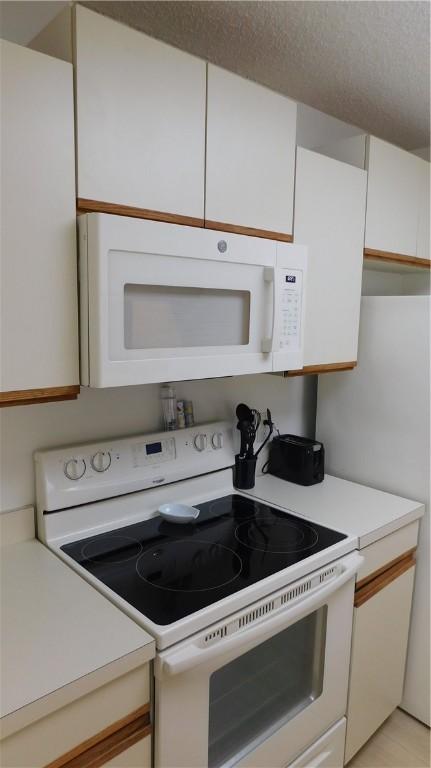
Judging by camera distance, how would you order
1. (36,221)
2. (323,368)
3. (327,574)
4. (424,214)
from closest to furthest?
1. (36,221)
2. (327,574)
3. (323,368)
4. (424,214)

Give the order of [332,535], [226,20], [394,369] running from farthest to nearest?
[394,369], [332,535], [226,20]

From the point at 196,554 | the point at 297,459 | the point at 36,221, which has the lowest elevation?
the point at 196,554

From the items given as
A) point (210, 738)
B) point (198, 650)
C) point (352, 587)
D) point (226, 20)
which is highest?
point (226, 20)

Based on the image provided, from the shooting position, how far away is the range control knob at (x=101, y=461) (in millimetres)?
1526

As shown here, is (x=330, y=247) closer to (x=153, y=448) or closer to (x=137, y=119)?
(x=137, y=119)

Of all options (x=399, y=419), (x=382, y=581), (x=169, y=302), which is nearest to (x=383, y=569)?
(x=382, y=581)

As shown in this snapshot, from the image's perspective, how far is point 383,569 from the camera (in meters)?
1.75

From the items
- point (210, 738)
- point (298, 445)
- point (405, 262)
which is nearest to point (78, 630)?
point (210, 738)

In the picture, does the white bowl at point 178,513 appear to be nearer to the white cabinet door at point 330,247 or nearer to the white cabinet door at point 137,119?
the white cabinet door at point 330,247

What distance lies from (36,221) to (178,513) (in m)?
0.97

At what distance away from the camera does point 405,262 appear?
6.86ft

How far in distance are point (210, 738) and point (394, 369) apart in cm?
135

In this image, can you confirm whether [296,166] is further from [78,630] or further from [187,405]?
[78,630]

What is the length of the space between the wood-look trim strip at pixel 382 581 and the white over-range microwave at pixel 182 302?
773 millimetres
